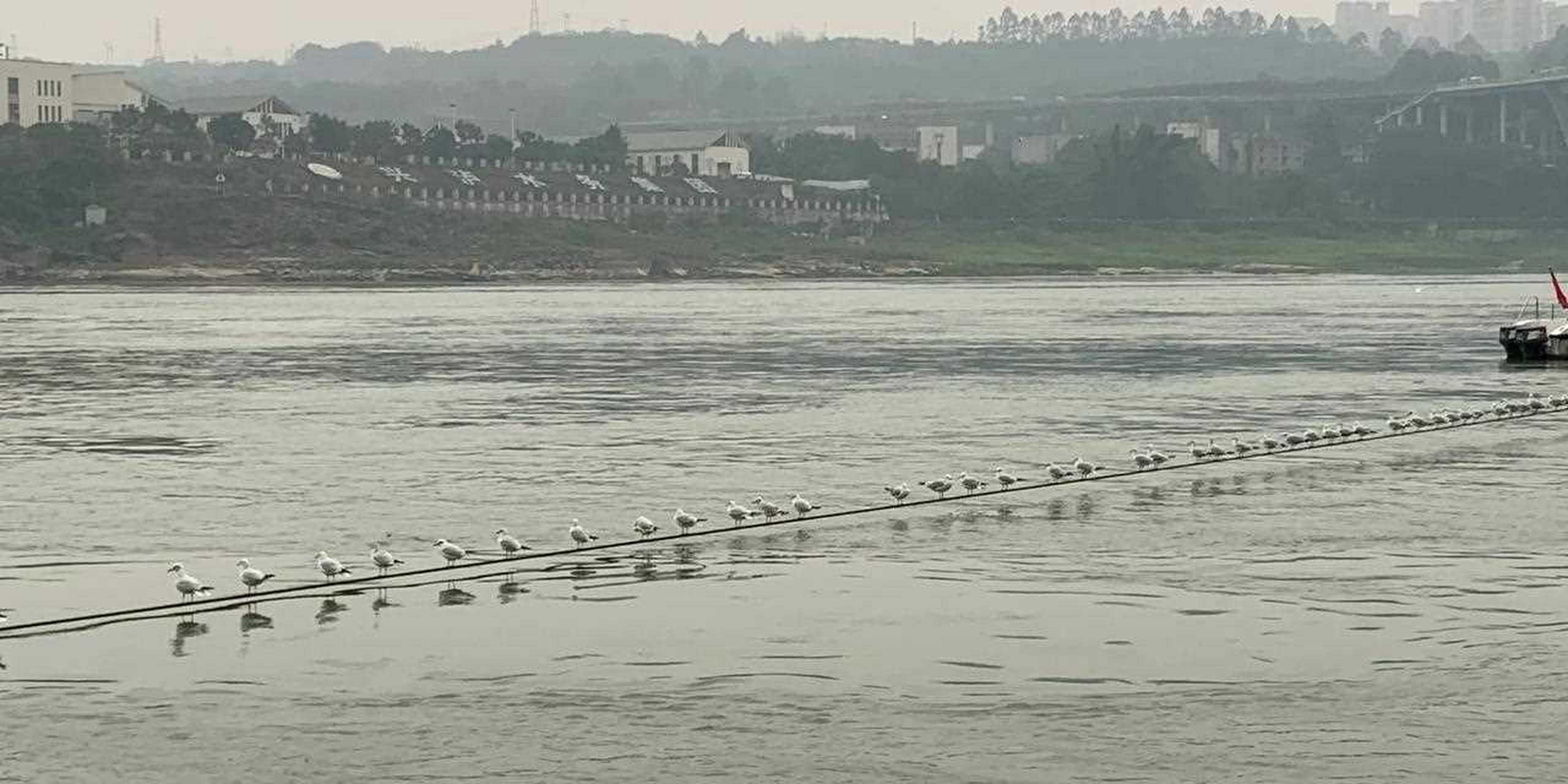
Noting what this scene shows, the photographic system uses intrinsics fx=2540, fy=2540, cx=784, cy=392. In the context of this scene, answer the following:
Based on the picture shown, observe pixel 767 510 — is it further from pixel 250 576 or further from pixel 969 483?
pixel 250 576

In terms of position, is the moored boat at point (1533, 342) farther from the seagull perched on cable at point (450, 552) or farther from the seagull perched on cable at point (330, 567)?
the seagull perched on cable at point (330, 567)

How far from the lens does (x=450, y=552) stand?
37125 mm

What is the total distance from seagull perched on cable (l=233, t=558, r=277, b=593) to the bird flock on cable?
0.04 ft

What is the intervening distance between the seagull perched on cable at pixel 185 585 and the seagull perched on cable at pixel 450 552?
3.64 meters

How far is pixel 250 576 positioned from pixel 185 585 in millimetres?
881

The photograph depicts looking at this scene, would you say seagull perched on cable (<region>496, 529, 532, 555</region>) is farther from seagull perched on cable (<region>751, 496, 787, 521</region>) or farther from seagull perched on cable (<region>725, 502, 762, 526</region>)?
seagull perched on cable (<region>751, 496, 787, 521</region>)

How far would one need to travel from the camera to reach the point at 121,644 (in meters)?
31.3

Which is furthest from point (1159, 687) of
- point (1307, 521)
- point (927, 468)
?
point (927, 468)

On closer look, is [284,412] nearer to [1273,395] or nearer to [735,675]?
[1273,395]

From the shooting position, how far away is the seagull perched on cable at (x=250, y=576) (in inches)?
1330

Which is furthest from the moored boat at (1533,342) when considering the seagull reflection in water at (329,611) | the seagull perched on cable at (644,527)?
the seagull reflection in water at (329,611)

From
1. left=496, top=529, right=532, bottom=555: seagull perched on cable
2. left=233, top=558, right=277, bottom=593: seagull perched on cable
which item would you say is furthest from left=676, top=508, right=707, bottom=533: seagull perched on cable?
left=233, top=558, right=277, bottom=593: seagull perched on cable

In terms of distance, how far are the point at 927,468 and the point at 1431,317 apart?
98378 mm

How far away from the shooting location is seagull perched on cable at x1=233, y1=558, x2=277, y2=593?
3378 cm
